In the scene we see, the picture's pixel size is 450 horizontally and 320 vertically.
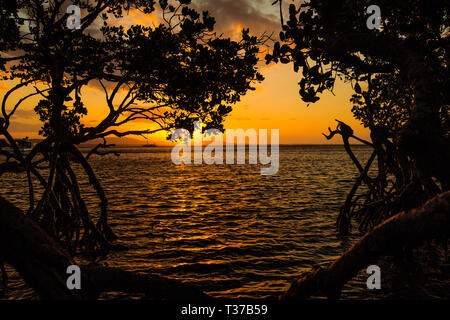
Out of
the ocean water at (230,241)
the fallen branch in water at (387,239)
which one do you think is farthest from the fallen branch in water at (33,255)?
the ocean water at (230,241)

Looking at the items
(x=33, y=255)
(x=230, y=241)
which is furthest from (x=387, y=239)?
(x=230, y=241)

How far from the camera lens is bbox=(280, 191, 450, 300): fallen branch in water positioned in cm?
246

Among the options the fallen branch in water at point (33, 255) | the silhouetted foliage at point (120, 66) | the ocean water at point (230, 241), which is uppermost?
the silhouetted foliage at point (120, 66)

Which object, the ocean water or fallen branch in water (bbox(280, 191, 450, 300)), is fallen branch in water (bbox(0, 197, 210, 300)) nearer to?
fallen branch in water (bbox(280, 191, 450, 300))

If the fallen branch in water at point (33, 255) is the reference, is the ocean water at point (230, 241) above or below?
below

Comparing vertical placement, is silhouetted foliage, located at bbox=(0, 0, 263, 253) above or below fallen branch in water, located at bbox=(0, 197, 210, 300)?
above

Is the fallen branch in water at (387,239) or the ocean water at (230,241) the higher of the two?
the fallen branch in water at (387,239)

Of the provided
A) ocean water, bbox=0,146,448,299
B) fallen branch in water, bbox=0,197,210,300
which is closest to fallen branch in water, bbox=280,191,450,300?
fallen branch in water, bbox=0,197,210,300

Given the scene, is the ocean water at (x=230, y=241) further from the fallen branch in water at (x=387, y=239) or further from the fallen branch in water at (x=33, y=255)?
the fallen branch in water at (x=33, y=255)

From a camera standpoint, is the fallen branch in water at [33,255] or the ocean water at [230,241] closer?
the fallen branch in water at [33,255]

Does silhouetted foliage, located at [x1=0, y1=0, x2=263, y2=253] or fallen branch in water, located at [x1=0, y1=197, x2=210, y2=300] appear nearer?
fallen branch in water, located at [x1=0, y1=197, x2=210, y2=300]

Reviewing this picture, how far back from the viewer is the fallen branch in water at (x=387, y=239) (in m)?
2.46
